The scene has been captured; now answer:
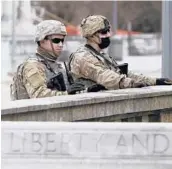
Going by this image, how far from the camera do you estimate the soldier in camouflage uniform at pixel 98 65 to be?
5715mm

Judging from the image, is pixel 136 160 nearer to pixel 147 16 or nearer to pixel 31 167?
pixel 31 167

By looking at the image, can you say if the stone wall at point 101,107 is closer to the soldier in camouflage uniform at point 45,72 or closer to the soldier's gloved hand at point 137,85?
the soldier's gloved hand at point 137,85

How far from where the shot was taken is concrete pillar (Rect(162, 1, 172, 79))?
8070 mm

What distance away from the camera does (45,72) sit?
18.9 feet

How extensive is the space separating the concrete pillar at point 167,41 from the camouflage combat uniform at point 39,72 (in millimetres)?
2189

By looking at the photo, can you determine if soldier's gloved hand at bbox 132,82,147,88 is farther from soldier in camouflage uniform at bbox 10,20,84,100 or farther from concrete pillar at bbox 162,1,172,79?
concrete pillar at bbox 162,1,172,79

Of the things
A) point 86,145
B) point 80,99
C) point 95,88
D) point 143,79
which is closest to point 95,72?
point 95,88

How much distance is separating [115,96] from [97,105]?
17cm

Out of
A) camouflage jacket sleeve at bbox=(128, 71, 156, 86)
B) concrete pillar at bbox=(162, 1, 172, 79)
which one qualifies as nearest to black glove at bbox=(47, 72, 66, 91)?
camouflage jacket sleeve at bbox=(128, 71, 156, 86)

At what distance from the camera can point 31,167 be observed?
163 inches

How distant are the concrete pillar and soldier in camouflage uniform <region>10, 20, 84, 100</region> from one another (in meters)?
2.19

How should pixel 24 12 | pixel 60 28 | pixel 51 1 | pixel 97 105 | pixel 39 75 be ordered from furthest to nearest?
pixel 51 1 < pixel 24 12 < pixel 60 28 < pixel 39 75 < pixel 97 105

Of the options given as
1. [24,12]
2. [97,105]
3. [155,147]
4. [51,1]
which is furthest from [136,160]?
[51,1]

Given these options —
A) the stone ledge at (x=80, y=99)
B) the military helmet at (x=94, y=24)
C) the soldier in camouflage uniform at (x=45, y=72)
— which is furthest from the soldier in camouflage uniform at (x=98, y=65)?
the stone ledge at (x=80, y=99)
